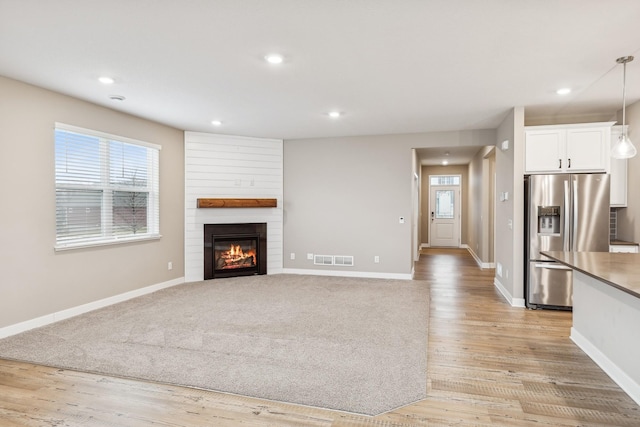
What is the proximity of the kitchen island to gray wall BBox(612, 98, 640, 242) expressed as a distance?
71.6 inches

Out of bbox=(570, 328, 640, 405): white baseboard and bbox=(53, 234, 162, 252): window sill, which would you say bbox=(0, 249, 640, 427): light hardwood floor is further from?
bbox=(53, 234, 162, 252): window sill

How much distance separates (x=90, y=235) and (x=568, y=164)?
605cm

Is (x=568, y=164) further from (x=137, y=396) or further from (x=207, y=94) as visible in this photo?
(x=137, y=396)

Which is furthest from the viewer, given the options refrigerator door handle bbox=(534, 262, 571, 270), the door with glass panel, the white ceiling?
the door with glass panel

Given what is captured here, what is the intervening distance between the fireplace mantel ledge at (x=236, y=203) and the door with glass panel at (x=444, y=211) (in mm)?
6629

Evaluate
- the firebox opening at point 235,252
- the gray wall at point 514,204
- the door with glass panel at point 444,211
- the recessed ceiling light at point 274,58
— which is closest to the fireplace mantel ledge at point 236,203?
the firebox opening at point 235,252

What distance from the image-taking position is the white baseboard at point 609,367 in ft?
8.14

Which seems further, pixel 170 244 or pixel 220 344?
pixel 170 244

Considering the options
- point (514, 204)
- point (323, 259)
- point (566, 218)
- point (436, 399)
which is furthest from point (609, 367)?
point (323, 259)

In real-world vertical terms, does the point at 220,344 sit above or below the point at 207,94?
below

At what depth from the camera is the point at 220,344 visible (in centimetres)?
338

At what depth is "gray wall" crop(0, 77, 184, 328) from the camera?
3617 mm

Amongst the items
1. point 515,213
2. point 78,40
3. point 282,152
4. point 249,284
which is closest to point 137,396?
point 78,40

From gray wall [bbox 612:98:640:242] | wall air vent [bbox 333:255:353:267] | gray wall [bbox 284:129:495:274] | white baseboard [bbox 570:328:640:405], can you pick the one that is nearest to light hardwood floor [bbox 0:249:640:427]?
white baseboard [bbox 570:328:640:405]
